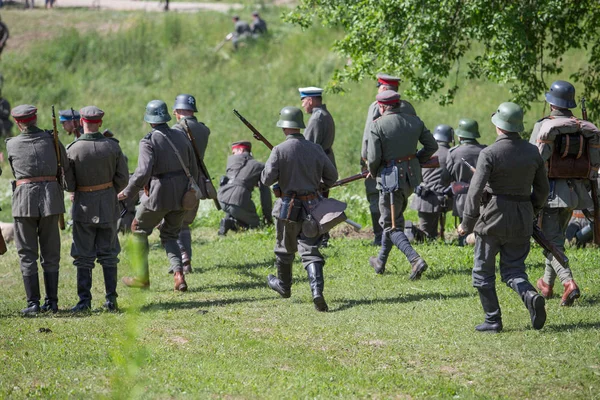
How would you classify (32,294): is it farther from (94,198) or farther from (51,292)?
(94,198)

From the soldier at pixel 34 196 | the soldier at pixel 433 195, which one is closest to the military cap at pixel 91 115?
the soldier at pixel 34 196

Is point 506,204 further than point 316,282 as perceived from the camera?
No

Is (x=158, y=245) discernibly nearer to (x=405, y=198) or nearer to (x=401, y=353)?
(x=405, y=198)

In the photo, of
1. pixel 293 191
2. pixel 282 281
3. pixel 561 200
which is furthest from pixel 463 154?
pixel 293 191

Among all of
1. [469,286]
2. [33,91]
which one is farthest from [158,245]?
[33,91]

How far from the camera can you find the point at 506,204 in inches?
306

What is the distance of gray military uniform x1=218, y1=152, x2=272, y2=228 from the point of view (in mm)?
15547

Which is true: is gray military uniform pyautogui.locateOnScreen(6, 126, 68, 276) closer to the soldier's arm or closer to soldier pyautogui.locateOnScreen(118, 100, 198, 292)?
soldier pyautogui.locateOnScreen(118, 100, 198, 292)

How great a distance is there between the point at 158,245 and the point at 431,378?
8478 millimetres

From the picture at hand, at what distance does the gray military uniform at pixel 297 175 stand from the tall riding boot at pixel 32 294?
2.60 metres

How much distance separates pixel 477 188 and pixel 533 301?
3.39 feet

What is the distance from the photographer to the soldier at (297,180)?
354 inches

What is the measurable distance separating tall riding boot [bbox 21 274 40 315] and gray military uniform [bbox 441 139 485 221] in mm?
5568

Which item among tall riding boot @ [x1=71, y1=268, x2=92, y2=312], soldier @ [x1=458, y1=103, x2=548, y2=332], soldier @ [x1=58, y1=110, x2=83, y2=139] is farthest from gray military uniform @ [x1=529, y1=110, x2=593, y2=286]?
soldier @ [x1=58, y1=110, x2=83, y2=139]
